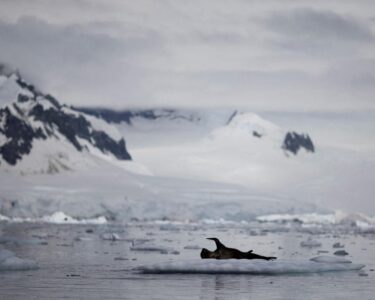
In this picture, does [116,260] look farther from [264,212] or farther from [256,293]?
[264,212]

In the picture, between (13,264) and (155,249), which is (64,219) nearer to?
(155,249)

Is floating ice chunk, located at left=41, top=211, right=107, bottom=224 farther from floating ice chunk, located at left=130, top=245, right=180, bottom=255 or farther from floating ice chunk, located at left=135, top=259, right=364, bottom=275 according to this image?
floating ice chunk, located at left=135, top=259, right=364, bottom=275

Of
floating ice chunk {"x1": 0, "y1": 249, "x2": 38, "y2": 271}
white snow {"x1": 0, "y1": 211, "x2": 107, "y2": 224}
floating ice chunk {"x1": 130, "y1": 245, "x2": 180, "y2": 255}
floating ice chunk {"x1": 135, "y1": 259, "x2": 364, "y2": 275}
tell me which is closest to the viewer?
floating ice chunk {"x1": 135, "y1": 259, "x2": 364, "y2": 275}

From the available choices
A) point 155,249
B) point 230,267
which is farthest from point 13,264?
point 155,249

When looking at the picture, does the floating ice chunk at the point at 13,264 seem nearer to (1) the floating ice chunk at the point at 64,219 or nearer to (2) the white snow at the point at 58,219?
(1) the floating ice chunk at the point at 64,219

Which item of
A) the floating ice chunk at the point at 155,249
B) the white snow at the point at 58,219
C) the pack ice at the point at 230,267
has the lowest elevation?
the pack ice at the point at 230,267

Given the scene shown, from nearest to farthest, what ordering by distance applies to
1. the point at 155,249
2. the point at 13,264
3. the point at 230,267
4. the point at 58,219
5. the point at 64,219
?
the point at 230,267 → the point at 13,264 → the point at 155,249 → the point at 64,219 → the point at 58,219

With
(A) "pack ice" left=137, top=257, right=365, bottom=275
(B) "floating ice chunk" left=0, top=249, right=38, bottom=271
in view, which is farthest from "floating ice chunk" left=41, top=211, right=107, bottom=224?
(A) "pack ice" left=137, top=257, right=365, bottom=275

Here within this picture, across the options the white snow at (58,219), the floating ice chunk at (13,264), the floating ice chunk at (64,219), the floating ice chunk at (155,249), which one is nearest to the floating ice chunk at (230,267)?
the floating ice chunk at (13,264)

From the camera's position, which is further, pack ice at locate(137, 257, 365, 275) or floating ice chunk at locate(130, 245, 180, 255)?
floating ice chunk at locate(130, 245, 180, 255)

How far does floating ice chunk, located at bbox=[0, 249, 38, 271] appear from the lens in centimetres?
2620

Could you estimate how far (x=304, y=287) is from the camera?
22.5 metres

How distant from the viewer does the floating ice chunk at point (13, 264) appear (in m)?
26.2

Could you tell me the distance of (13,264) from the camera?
26.3 metres
